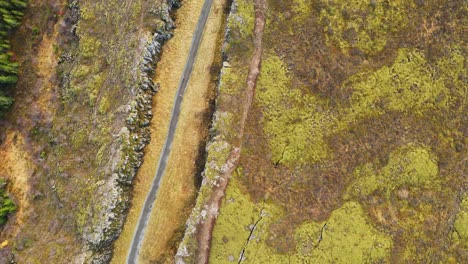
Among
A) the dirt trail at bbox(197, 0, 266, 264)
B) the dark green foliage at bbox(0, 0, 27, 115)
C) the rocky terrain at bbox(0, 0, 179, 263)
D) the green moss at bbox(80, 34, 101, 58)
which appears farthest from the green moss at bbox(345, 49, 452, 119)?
the dark green foliage at bbox(0, 0, 27, 115)

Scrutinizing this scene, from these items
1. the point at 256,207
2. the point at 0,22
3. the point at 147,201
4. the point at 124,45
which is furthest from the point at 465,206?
the point at 0,22

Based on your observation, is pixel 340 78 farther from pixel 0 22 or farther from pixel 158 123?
pixel 0 22

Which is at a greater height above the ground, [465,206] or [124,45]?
[124,45]

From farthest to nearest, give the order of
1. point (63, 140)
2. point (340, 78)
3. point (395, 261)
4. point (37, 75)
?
point (37, 75) < point (63, 140) < point (340, 78) < point (395, 261)

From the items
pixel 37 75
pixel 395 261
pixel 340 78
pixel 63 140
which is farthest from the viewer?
pixel 37 75

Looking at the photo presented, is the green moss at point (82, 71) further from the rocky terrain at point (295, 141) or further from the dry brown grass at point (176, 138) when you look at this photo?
the dry brown grass at point (176, 138)

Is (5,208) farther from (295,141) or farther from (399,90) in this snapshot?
(399,90)

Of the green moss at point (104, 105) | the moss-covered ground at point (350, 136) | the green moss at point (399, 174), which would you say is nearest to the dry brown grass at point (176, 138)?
the moss-covered ground at point (350, 136)

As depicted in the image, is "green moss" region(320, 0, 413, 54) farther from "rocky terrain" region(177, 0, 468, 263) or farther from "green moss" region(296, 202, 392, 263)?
"green moss" region(296, 202, 392, 263)
